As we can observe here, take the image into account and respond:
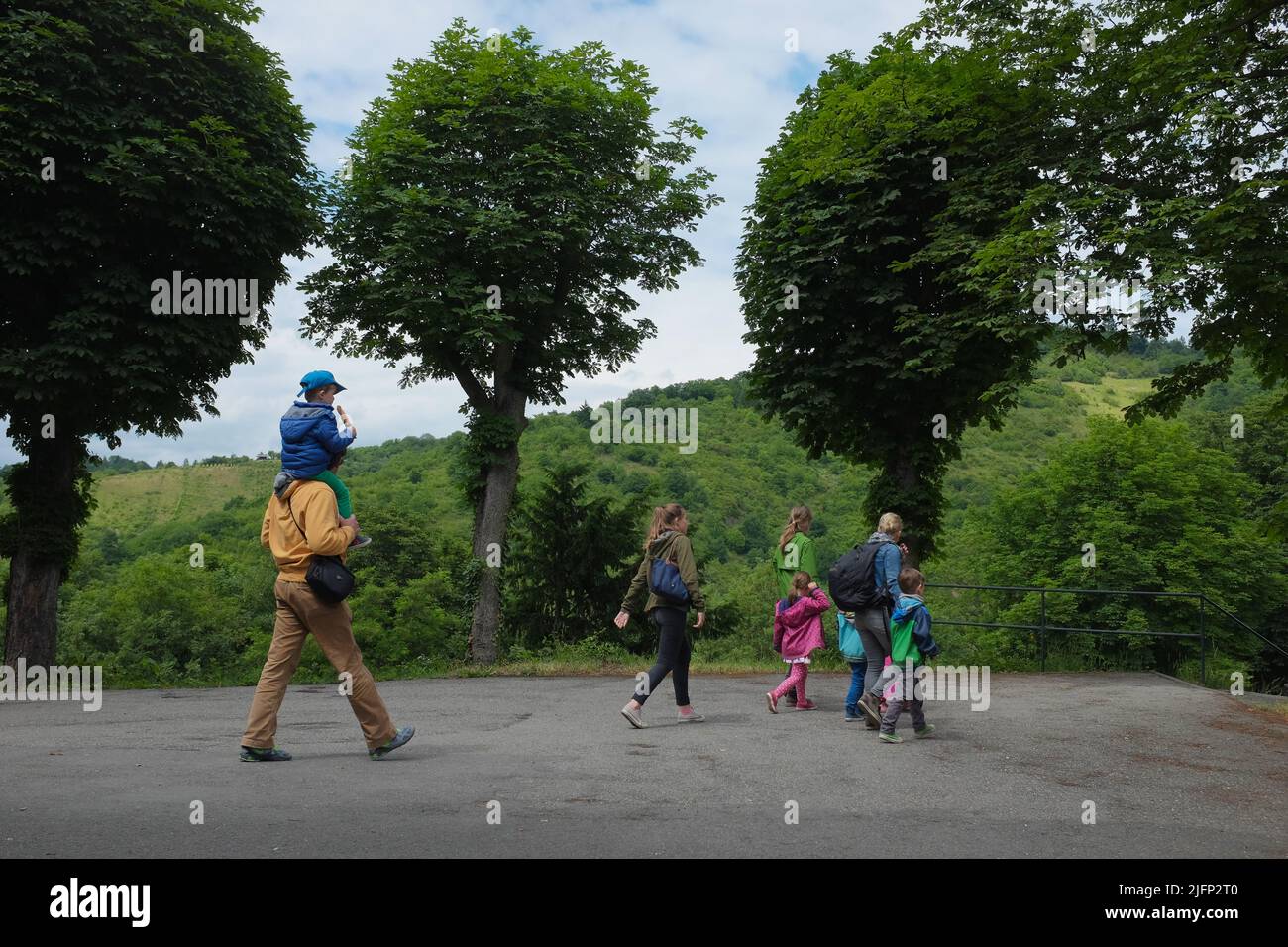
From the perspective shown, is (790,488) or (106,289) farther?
(790,488)

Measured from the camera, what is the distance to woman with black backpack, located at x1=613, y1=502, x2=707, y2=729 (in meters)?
9.61

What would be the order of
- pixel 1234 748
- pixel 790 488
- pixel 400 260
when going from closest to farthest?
pixel 1234 748
pixel 400 260
pixel 790 488

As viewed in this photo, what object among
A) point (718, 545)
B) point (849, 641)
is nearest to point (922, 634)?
point (849, 641)

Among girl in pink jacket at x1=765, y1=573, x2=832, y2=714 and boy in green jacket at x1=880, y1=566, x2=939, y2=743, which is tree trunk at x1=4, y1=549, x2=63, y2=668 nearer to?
girl in pink jacket at x1=765, y1=573, x2=832, y2=714

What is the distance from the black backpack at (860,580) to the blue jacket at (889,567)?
31mm

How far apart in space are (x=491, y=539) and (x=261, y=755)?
12.2 metres

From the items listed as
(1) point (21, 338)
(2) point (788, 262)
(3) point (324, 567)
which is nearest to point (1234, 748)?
(3) point (324, 567)

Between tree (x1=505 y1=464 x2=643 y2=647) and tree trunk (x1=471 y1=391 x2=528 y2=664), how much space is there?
7.25 m

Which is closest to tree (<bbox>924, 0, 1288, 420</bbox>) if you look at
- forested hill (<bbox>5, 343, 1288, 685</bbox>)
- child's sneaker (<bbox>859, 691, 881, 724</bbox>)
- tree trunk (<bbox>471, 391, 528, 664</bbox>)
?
forested hill (<bbox>5, 343, 1288, 685</bbox>)

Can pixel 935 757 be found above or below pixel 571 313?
below

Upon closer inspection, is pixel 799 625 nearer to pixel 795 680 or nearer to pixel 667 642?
pixel 795 680

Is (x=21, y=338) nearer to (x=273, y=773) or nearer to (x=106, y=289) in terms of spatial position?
(x=106, y=289)

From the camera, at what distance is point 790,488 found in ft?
260

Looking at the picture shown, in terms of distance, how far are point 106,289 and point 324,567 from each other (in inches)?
411
